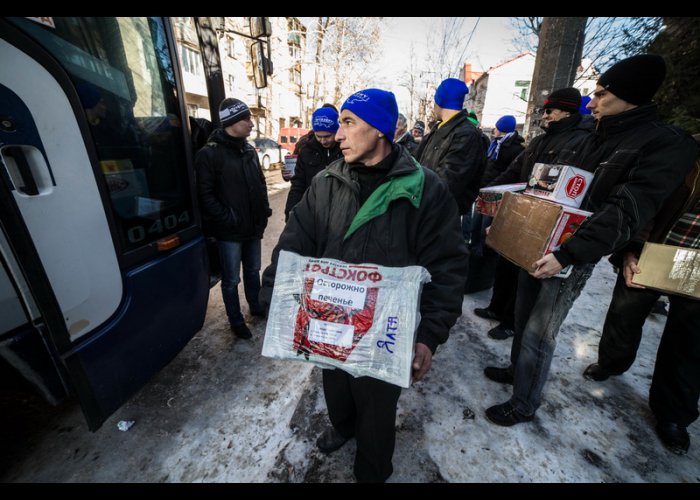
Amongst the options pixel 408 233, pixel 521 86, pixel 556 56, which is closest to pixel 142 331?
pixel 408 233

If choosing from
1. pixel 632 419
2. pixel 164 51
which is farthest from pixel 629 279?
pixel 164 51

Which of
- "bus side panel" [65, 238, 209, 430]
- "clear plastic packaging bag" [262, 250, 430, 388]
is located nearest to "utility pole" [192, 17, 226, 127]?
"bus side panel" [65, 238, 209, 430]

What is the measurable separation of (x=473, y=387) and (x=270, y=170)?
595 inches

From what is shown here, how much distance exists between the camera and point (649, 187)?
58.2 inches

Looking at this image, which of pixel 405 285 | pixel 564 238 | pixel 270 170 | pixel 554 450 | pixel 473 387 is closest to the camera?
pixel 405 285

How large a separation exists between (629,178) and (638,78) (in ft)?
1.82

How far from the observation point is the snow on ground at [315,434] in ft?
5.98

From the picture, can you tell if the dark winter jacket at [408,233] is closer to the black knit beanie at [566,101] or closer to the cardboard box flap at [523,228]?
the cardboard box flap at [523,228]

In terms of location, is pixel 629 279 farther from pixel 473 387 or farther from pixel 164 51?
pixel 164 51

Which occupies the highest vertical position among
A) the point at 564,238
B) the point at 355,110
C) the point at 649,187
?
the point at 355,110

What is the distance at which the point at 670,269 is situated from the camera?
176 centimetres

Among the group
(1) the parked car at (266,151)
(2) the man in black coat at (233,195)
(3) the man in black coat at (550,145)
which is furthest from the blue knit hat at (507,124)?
(1) the parked car at (266,151)

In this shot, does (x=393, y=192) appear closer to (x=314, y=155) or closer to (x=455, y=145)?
(x=455, y=145)
